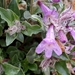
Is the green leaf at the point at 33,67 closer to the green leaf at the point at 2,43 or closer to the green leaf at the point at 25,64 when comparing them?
the green leaf at the point at 25,64

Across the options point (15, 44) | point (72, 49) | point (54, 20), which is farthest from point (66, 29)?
point (15, 44)

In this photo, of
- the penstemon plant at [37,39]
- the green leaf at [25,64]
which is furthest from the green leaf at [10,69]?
the green leaf at [25,64]

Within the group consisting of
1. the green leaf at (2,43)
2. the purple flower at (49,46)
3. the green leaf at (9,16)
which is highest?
the green leaf at (9,16)

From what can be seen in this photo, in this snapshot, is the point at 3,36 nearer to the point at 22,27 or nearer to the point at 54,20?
the point at 22,27

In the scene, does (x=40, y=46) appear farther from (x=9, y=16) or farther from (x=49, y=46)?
(x=9, y=16)

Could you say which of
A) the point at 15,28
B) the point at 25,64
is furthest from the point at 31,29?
the point at 25,64

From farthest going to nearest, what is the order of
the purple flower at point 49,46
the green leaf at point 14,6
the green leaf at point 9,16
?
the green leaf at point 14,6 < the green leaf at point 9,16 < the purple flower at point 49,46

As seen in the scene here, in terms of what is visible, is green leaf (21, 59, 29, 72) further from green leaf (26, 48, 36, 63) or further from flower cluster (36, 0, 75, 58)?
flower cluster (36, 0, 75, 58)
